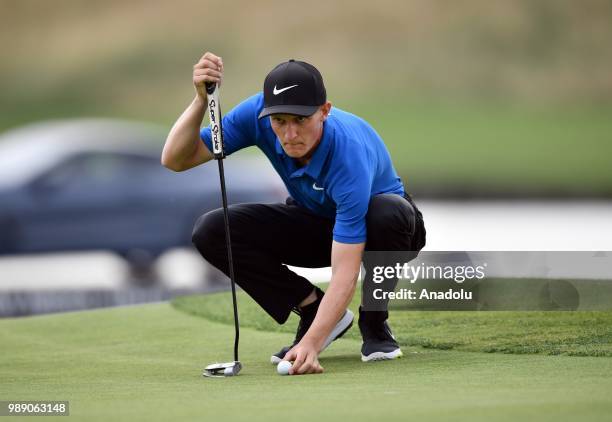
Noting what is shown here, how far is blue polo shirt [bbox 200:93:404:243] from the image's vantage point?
22.3 feet

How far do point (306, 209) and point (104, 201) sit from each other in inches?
364

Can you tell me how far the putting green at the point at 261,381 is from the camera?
535 cm

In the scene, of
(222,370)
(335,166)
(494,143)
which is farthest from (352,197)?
(494,143)

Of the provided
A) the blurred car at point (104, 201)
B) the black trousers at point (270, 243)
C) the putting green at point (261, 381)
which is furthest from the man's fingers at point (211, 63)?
the blurred car at point (104, 201)

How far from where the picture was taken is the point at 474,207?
2578cm

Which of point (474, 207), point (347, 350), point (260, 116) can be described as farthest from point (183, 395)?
point (474, 207)

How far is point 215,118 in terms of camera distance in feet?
23.1

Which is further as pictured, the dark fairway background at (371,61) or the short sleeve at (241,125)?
the dark fairway background at (371,61)

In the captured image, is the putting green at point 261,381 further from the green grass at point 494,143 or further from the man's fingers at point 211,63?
the green grass at point 494,143

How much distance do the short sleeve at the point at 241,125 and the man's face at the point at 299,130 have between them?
36cm

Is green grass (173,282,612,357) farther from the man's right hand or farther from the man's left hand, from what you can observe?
the man's right hand

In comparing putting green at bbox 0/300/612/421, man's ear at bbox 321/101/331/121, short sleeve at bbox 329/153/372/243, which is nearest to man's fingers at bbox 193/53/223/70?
man's ear at bbox 321/101/331/121

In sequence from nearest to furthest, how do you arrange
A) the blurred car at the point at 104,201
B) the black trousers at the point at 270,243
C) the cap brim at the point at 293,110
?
the cap brim at the point at 293,110, the black trousers at the point at 270,243, the blurred car at the point at 104,201

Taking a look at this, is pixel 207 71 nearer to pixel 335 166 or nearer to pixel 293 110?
pixel 293 110
